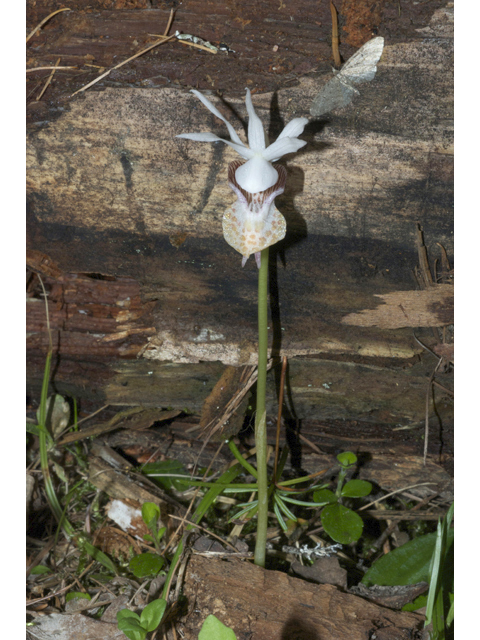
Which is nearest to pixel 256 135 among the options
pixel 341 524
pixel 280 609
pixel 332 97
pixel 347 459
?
pixel 332 97

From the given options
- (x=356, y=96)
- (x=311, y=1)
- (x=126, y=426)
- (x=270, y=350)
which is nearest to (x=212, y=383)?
(x=270, y=350)

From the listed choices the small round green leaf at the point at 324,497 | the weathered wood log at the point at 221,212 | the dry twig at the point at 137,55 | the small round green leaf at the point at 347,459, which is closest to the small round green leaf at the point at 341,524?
Answer: the small round green leaf at the point at 324,497

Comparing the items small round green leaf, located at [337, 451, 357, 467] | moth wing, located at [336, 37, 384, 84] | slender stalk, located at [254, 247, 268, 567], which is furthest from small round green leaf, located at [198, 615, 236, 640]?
moth wing, located at [336, 37, 384, 84]

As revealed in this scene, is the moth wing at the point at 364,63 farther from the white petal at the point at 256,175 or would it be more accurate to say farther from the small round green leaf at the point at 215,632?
the small round green leaf at the point at 215,632

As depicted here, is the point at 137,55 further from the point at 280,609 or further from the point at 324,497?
the point at 280,609

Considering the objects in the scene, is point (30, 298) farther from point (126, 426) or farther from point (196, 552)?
point (196, 552)
